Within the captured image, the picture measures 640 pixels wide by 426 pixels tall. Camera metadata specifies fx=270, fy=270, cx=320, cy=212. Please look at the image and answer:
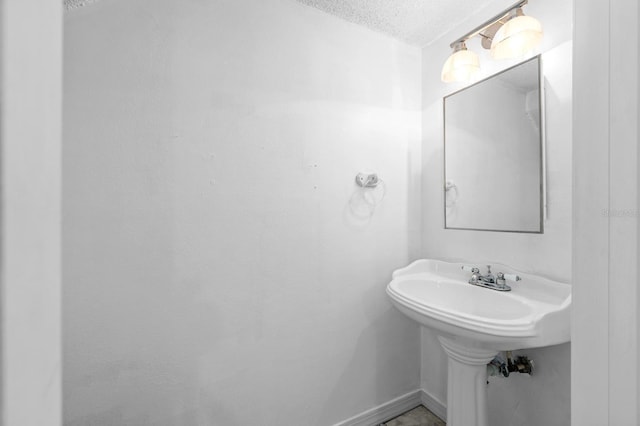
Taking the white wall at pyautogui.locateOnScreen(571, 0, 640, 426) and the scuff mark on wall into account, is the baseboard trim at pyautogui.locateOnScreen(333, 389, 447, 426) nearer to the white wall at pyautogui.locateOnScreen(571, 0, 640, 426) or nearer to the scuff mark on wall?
the white wall at pyautogui.locateOnScreen(571, 0, 640, 426)

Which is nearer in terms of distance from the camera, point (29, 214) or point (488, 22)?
point (29, 214)

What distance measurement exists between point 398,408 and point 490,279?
910 mm

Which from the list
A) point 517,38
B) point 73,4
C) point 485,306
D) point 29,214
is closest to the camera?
point 29,214

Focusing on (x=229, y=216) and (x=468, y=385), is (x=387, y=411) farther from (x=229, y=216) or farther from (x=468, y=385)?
(x=229, y=216)

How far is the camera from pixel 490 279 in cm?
123

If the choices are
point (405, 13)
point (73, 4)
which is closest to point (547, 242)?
point (405, 13)

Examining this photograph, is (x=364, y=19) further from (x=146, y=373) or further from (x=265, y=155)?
(x=146, y=373)

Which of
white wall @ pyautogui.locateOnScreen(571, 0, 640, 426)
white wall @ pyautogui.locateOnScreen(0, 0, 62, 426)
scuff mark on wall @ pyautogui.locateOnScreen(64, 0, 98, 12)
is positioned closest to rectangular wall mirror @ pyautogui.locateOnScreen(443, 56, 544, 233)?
white wall @ pyautogui.locateOnScreen(571, 0, 640, 426)

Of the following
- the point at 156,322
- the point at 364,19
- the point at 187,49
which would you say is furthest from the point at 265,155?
the point at 364,19

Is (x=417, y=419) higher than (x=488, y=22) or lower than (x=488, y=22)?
lower

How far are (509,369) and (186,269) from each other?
1371 millimetres

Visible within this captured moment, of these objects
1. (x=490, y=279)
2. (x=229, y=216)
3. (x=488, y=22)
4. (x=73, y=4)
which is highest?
(x=488, y=22)

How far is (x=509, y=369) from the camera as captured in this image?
112 centimetres

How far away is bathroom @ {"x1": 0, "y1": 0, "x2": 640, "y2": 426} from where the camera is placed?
911mm
